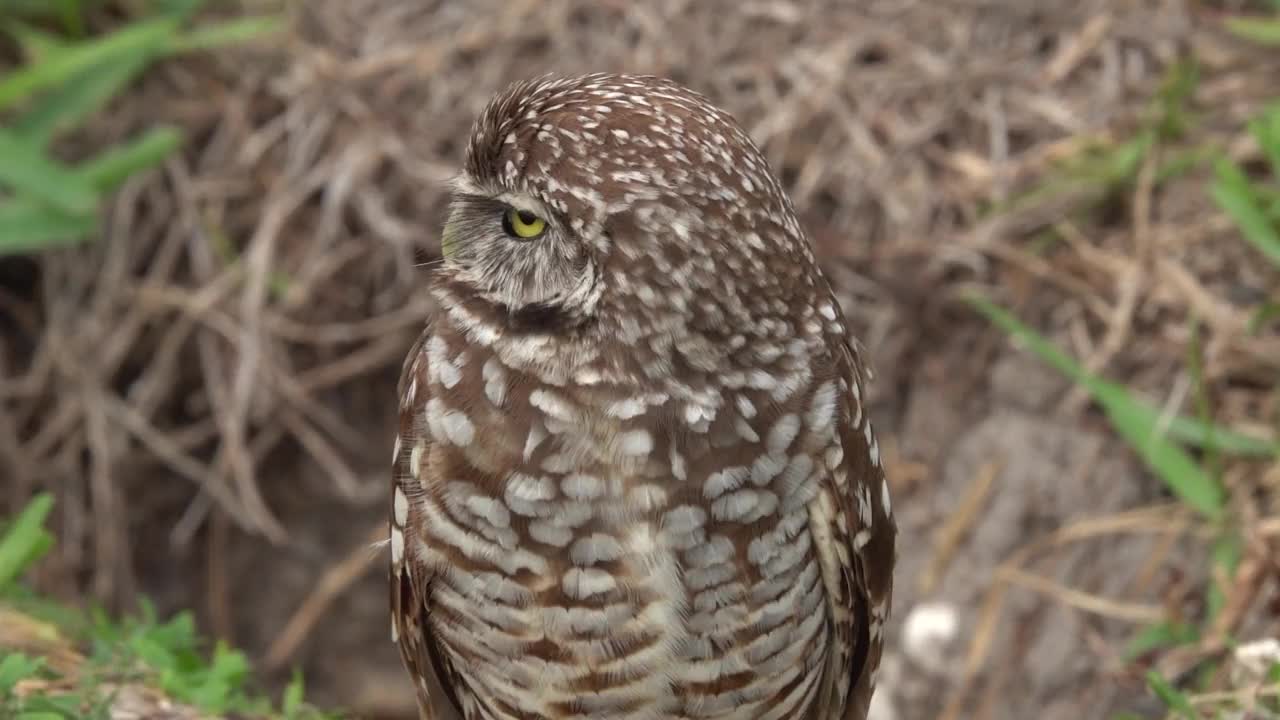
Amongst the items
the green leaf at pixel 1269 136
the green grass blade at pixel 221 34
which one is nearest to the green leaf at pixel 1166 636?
the green leaf at pixel 1269 136

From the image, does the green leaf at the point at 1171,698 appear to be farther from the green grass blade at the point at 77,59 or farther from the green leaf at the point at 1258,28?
the green grass blade at the point at 77,59

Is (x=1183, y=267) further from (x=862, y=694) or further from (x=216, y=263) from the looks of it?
(x=216, y=263)

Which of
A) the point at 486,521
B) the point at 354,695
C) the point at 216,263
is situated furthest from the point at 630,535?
the point at 354,695

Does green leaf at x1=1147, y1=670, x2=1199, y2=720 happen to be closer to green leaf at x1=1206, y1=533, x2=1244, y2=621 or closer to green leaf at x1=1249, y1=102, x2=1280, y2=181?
green leaf at x1=1206, y1=533, x2=1244, y2=621

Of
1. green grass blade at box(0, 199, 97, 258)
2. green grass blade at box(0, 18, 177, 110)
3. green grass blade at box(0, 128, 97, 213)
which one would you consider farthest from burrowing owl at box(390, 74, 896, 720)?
green grass blade at box(0, 18, 177, 110)

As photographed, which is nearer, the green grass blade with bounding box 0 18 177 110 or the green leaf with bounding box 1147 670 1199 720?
the green leaf with bounding box 1147 670 1199 720

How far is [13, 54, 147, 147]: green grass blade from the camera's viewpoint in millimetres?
3998

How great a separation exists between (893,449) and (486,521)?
88.1 inches

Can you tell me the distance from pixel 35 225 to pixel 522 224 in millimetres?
2268

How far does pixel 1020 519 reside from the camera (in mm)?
3885

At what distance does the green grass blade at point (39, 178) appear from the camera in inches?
146

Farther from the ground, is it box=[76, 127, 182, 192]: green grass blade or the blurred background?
box=[76, 127, 182, 192]: green grass blade

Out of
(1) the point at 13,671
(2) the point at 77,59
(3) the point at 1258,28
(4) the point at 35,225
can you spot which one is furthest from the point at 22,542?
(3) the point at 1258,28

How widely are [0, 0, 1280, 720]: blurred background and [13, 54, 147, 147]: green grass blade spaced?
0.04ft
